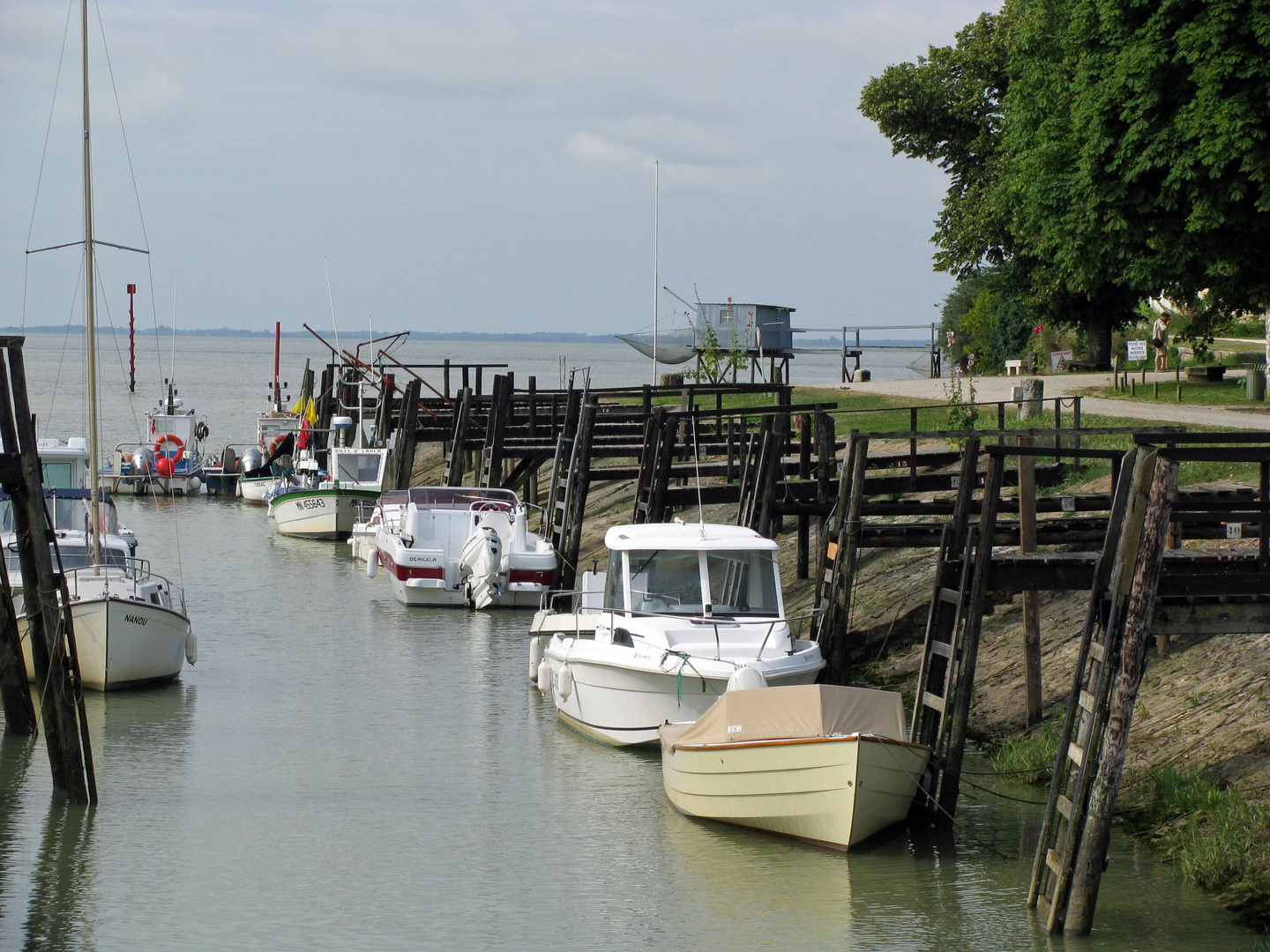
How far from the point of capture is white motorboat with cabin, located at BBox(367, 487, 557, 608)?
27.0 m

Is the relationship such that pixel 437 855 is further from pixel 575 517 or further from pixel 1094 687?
pixel 575 517

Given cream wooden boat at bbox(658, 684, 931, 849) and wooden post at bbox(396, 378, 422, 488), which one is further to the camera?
wooden post at bbox(396, 378, 422, 488)

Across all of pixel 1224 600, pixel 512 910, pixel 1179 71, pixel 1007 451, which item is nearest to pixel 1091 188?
pixel 1179 71

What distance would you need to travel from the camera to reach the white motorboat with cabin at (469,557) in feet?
88.6

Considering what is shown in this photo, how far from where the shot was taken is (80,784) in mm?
14008

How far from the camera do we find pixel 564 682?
1725cm

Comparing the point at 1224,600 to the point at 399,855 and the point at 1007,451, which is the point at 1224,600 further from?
the point at 399,855

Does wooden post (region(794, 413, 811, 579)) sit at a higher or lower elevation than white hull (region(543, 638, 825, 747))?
higher

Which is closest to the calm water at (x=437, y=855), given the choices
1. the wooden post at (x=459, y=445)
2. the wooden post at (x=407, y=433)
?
the wooden post at (x=459, y=445)

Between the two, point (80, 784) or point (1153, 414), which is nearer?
point (80, 784)

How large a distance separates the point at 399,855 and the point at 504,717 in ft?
17.9

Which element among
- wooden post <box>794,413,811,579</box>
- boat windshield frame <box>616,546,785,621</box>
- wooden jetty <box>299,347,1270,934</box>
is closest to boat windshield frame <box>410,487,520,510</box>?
wooden jetty <box>299,347,1270,934</box>

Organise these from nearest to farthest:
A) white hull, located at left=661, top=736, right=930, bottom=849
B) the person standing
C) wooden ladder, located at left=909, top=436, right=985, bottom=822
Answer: white hull, located at left=661, top=736, right=930, bottom=849, wooden ladder, located at left=909, top=436, right=985, bottom=822, the person standing

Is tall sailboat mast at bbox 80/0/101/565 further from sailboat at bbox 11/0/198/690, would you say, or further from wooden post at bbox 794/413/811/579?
wooden post at bbox 794/413/811/579
